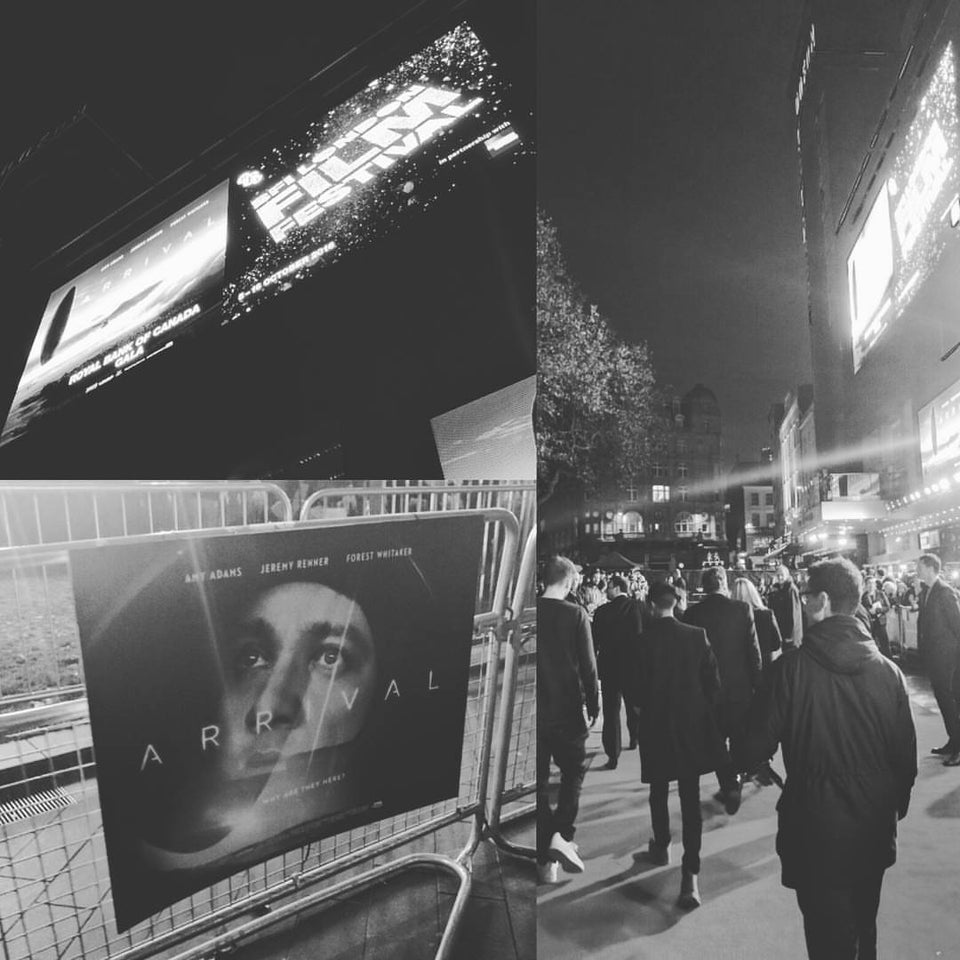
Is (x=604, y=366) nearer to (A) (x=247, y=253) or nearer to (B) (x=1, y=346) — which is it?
(A) (x=247, y=253)

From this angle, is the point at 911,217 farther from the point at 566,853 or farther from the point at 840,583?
the point at 566,853

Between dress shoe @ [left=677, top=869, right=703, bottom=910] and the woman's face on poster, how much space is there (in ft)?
3.56

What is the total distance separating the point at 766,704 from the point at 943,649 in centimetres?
60

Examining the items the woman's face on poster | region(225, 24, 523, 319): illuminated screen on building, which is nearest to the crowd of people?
the woman's face on poster

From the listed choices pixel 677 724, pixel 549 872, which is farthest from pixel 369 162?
pixel 549 872

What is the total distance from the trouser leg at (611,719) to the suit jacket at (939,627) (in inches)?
35.0

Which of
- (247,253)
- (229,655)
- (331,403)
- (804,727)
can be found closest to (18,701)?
(229,655)

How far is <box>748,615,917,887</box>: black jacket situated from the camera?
68.7 inches

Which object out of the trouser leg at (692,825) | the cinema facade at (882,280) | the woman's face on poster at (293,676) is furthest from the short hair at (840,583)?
the woman's face on poster at (293,676)

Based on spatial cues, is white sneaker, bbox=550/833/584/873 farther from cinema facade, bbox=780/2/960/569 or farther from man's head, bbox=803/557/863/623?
cinema facade, bbox=780/2/960/569

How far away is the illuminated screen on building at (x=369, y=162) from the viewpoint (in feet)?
7.64

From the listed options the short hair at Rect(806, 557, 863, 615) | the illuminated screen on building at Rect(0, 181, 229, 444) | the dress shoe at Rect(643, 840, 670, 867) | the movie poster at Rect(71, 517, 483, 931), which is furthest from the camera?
the illuminated screen on building at Rect(0, 181, 229, 444)

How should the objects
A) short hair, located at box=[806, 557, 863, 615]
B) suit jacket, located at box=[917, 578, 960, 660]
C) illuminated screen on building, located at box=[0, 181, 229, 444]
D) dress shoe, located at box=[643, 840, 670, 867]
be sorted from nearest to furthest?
short hair, located at box=[806, 557, 863, 615], suit jacket, located at box=[917, 578, 960, 660], dress shoe, located at box=[643, 840, 670, 867], illuminated screen on building, located at box=[0, 181, 229, 444]

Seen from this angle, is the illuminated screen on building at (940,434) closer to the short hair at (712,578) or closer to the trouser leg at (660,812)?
the short hair at (712,578)
